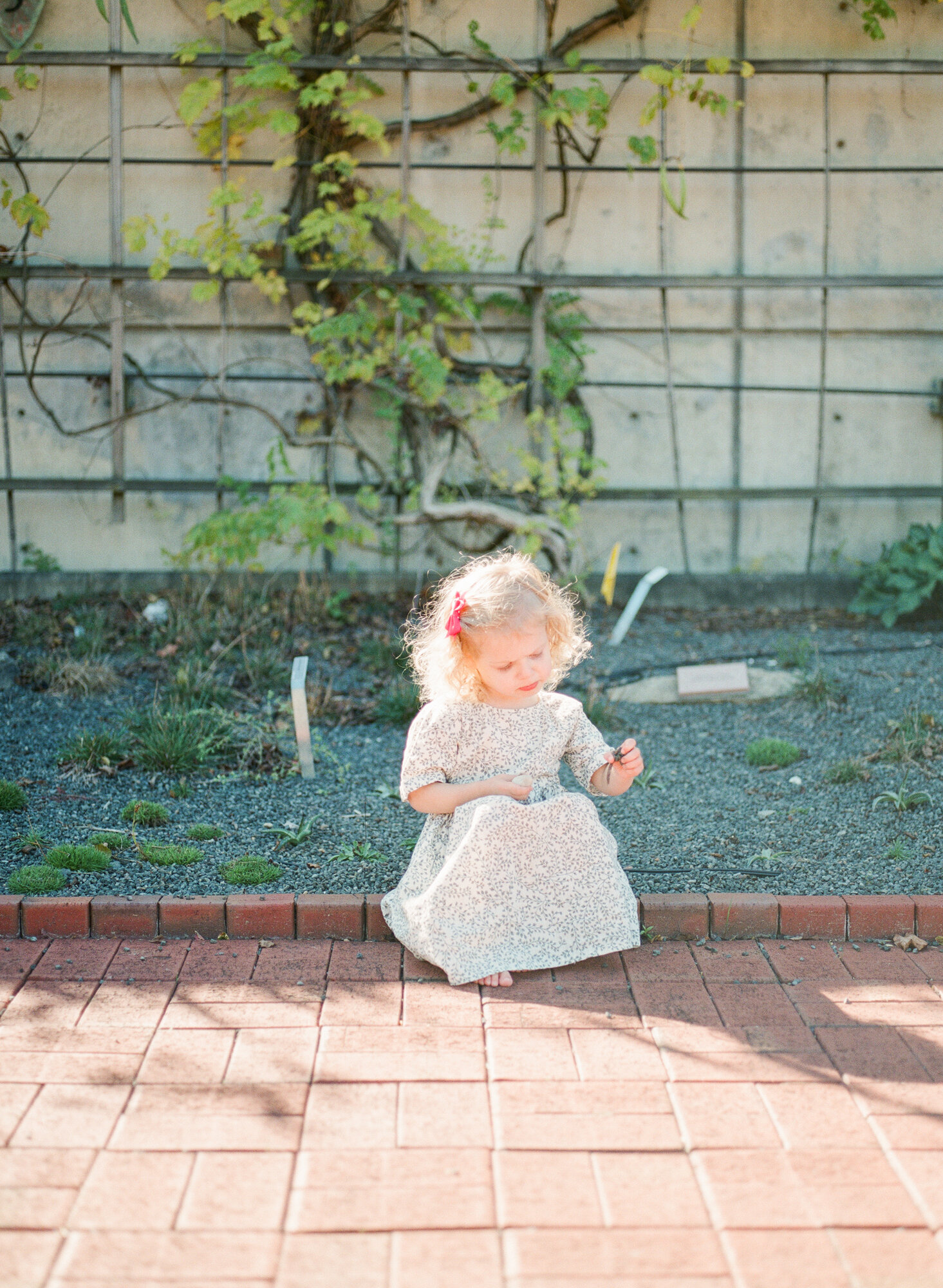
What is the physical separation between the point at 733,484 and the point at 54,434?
3850 millimetres

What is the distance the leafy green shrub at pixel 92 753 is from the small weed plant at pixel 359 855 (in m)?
1.09

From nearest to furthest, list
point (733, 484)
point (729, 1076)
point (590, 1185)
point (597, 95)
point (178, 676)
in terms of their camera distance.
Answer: point (590, 1185) → point (729, 1076) → point (178, 676) → point (597, 95) → point (733, 484)

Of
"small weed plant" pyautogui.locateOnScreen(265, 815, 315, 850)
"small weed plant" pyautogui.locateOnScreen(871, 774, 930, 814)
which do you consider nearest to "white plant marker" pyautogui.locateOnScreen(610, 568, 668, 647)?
"small weed plant" pyautogui.locateOnScreen(871, 774, 930, 814)

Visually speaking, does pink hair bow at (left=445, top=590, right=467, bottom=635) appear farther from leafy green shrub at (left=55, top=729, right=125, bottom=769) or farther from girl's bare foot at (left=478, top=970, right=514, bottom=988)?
leafy green shrub at (left=55, top=729, right=125, bottom=769)

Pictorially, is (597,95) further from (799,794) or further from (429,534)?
(799,794)

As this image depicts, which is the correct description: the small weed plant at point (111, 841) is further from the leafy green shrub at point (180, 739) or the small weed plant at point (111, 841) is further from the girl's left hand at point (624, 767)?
the girl's left hand at point (624, 767)

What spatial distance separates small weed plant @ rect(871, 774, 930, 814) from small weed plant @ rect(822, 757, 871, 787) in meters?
0.16

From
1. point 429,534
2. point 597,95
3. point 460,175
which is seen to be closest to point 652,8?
point 597,95

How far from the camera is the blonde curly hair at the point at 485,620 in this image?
107 inches

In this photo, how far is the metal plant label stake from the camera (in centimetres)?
600

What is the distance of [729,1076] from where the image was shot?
2.35 metres

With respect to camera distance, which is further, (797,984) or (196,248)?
(196,248)

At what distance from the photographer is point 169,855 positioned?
129 inches

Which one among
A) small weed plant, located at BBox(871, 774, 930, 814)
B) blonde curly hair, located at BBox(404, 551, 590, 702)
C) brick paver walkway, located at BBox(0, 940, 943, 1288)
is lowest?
brick paver walkway, located at BBox(0, 940, 943, 1288)
